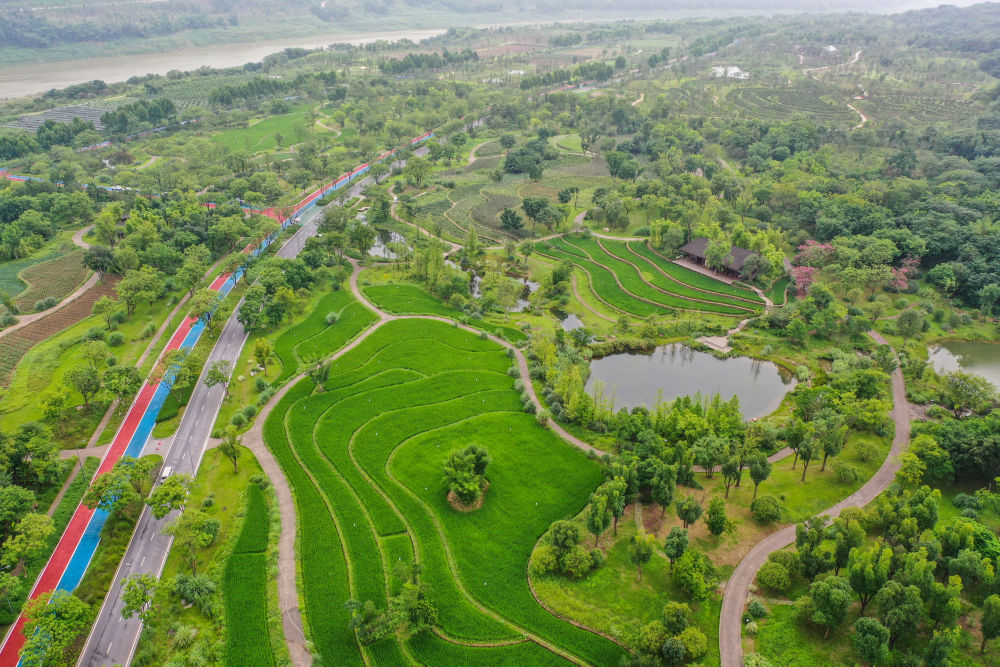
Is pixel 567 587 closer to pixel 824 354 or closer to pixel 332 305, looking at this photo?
pixel 824 354


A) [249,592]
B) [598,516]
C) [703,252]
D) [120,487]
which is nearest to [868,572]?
[598,516]

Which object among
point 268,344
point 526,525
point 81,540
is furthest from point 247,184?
point 526,525

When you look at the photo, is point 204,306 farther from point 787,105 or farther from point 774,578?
point 787,105

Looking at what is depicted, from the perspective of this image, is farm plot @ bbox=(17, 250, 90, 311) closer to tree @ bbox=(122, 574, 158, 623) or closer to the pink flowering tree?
tree @ bbox=(122, 574, 158, 623)

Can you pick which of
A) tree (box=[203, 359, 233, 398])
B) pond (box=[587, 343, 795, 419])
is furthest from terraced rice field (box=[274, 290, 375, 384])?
pond (box=[587, 343, 795, 419])

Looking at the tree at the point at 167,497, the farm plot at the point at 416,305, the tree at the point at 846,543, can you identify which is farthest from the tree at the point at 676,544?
the tree at the point at 167,497

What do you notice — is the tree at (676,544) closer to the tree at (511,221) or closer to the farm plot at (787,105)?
the tree at (511,221)
